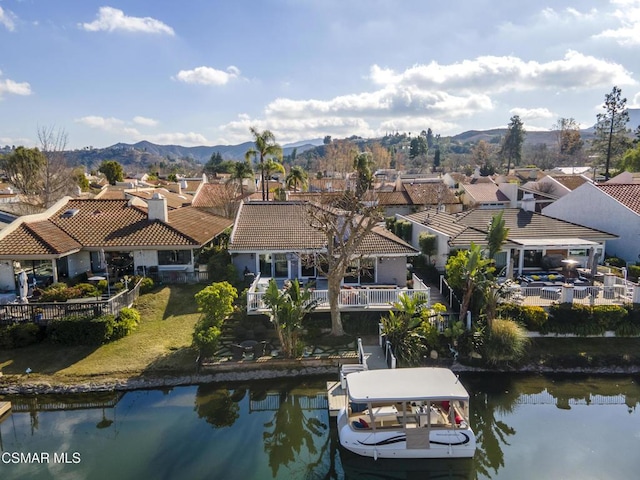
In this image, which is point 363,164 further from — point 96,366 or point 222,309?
point 96,366

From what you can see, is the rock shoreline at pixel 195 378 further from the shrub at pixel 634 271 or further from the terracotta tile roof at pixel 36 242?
the shrub at pixel 634 271

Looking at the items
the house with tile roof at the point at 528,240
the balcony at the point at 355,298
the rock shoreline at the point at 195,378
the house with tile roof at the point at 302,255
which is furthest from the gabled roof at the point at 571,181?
the balcony at the point at 355,298

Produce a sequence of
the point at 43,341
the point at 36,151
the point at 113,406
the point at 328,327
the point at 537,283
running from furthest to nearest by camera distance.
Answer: the point at 36,151 < the point at 537,283 < the point at 328,327 < the point at 43,341 < the point at 113,406

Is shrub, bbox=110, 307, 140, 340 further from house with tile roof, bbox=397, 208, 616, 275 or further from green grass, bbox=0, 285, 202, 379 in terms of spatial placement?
house with tile roof, bbox=397, 208, 616, 275

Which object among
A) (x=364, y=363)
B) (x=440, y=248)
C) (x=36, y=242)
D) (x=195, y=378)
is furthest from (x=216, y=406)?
(x=440, y=248)

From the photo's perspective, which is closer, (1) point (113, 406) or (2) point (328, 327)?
(1) point (113, 406)

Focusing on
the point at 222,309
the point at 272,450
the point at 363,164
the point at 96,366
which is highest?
the point at 363,164

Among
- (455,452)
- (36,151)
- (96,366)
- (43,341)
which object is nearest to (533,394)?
(455,452)
